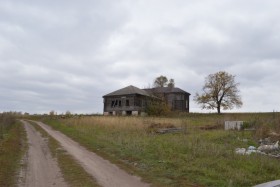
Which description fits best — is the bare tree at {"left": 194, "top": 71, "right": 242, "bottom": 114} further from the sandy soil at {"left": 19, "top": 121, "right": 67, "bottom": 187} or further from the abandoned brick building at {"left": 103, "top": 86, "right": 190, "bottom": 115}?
the sandy soil at {"left": 19, "top": 121, "right": 67, "bottom": 187}

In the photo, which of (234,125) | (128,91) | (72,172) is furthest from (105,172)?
(128,91)

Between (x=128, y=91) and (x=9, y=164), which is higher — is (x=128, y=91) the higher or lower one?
the higher one

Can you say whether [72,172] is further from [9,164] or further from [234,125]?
[234,125]

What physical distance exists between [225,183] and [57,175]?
18.7ft

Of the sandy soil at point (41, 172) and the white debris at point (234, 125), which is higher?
the white debris at point (234, 125)

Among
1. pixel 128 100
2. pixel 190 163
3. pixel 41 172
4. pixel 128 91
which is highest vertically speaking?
pixel 128 91

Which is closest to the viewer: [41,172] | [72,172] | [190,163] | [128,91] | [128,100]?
[72,172]

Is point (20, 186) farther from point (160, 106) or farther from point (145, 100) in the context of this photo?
point (145, 100)

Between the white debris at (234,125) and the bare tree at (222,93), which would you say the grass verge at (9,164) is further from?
the bare tree at (222,93)

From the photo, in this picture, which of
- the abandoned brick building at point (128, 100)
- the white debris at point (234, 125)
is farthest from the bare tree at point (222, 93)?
the white debris at point (234, 125)

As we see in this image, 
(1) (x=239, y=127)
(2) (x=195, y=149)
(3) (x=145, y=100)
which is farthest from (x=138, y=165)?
(3) (x=145, y=100)

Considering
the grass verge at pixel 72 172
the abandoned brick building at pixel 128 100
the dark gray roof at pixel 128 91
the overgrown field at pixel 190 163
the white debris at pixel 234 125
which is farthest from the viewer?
the dark gray roof at pixel 128 91

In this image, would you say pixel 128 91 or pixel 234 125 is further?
pixel 128 91

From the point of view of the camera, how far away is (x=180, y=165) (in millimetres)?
13453
